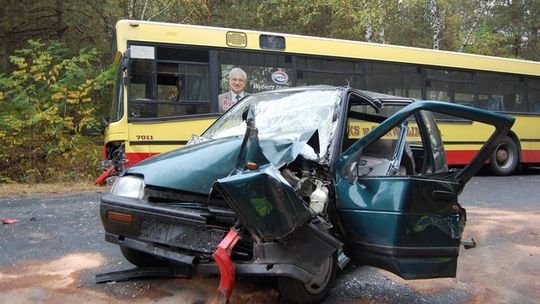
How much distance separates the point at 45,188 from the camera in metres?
9.96

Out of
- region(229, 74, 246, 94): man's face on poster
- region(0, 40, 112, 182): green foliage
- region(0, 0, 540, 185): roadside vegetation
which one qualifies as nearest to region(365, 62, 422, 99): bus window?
region(229, 74, 246, 94): man's face on poster

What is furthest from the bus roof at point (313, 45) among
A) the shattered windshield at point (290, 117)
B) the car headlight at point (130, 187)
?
the car headlight at point (130, 187)

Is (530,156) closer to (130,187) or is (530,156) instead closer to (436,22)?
(436,22)

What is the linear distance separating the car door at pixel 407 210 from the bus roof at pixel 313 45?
6416 mm

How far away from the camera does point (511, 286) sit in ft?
14.8

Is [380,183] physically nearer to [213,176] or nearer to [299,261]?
[299,261]

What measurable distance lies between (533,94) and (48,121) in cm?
1216

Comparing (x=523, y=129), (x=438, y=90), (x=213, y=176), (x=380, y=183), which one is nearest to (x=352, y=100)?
(x=380, y=183)

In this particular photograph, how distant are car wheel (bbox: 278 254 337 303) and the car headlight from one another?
121 cm

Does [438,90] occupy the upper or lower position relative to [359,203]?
upper

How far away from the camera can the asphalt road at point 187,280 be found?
401 centimetres

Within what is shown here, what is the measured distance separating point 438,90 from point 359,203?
950 cm

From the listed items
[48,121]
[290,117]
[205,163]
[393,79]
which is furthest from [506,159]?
[205,163]

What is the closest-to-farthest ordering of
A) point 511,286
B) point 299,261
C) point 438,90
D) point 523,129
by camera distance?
point 299,261 < point 511,286 < point 438,90 < point 523,129
